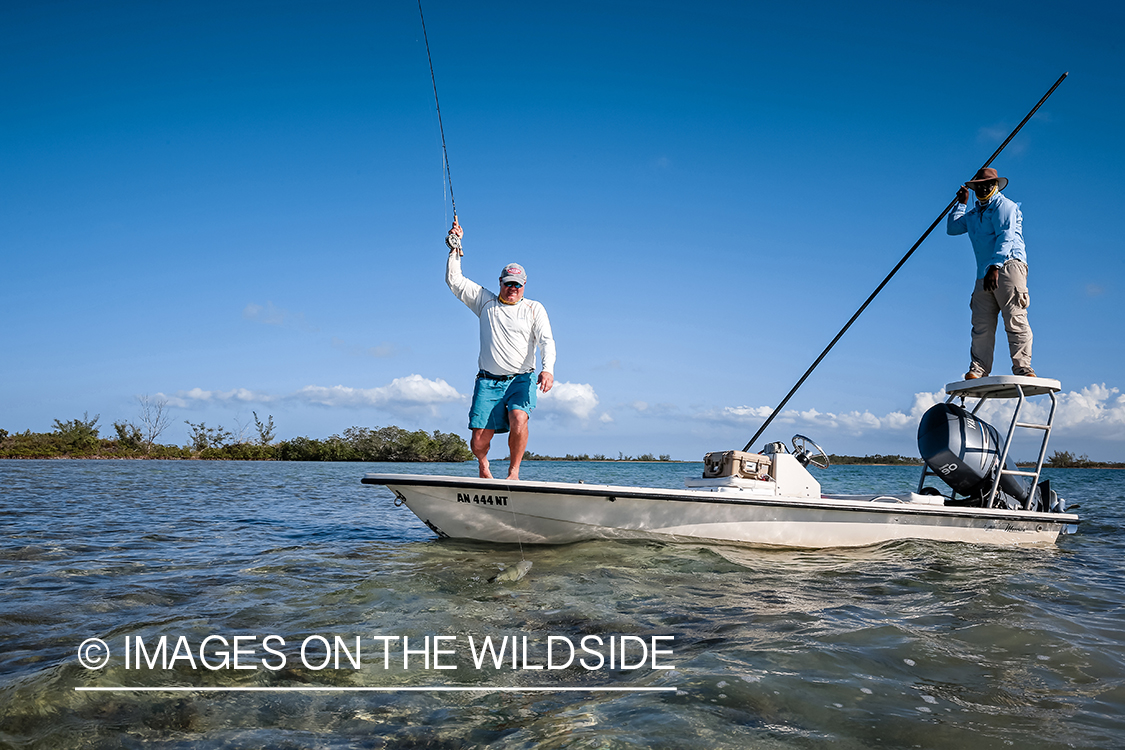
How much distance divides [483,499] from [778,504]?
3257 millimetres

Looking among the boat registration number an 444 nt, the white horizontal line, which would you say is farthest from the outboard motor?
the white horizontal line

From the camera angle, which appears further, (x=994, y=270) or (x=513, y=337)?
(x=994, y=270)

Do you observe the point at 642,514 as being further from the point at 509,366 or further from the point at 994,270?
the point at 994,270

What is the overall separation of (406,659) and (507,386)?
395 centimetres

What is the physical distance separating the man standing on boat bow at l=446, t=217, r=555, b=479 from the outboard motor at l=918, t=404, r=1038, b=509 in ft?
17.4

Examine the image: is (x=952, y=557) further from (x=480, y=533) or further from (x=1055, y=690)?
(x=480, y=533)

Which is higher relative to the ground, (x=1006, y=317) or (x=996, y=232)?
(x=996, y=232)

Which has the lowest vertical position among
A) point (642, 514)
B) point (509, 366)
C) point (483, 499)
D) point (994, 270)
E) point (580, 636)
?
point (580, 636)

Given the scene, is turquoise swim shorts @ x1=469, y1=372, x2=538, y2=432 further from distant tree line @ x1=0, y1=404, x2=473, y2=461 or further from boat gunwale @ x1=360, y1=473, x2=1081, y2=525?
A: distant tree line @ x1=0, y1=404, x2=473, y2=461

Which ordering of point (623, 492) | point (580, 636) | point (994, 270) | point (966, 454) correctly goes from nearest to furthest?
point (580, 636), point (623, 492), point (994, 270), point (966, 454)

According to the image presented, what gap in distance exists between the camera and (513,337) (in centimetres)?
692

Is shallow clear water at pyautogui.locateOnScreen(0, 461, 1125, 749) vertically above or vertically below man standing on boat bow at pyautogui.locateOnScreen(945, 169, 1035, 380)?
below

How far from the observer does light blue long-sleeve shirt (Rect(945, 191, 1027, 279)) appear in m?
7.80

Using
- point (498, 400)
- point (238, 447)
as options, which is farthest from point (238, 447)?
point (498, 400)
